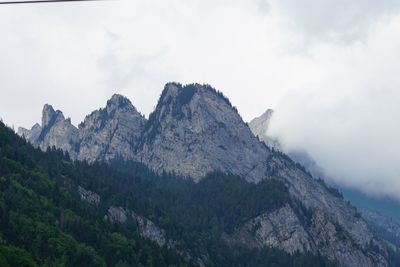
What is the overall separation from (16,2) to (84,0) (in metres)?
5.60

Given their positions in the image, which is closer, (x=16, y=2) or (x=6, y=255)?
(x=16, y=2)

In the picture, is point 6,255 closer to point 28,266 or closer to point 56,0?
point 28,266

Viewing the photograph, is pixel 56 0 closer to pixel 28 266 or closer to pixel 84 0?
pixel 84 0

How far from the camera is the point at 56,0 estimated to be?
64625 mm

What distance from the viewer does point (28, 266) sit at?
199000mm

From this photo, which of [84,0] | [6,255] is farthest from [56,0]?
[6,255]

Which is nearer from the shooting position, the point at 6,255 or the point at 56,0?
the point at 56,0

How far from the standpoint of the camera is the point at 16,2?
64688 millimetres

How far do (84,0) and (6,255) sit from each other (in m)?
143

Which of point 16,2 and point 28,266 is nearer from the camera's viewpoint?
point 16,2

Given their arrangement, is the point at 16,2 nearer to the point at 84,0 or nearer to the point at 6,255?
the point at 84,0

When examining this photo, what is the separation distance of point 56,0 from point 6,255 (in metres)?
144

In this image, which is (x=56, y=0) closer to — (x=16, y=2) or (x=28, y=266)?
(x=16, y=2)

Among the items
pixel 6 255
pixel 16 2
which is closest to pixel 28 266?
pixel 6 255
